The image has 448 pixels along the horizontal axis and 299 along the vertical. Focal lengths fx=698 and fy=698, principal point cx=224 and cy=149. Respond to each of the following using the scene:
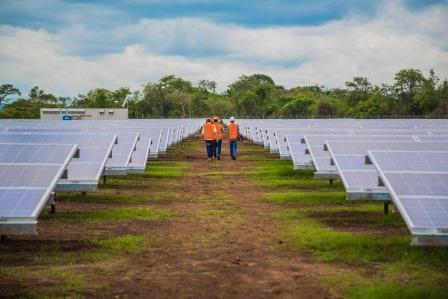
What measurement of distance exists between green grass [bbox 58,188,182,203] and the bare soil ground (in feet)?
3.31

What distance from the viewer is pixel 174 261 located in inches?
378

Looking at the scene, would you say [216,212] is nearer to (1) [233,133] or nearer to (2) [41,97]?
(1) [233,133]

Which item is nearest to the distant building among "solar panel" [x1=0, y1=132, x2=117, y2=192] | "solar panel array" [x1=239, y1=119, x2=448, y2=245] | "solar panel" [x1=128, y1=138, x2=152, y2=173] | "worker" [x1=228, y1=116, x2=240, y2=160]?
"worker" [x1=228, y1=116, x2=240, y2=160]

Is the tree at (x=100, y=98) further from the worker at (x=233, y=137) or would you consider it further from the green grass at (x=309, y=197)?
the green grass at (x=309, y=197)

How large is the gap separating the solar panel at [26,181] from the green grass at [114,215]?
1384 millimetres

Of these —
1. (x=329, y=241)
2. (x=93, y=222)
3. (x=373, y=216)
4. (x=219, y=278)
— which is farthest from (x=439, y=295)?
(x=93, y=222)

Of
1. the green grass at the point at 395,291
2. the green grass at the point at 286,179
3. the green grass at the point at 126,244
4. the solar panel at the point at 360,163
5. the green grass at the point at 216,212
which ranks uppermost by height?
the solar panel at the point at 360,163

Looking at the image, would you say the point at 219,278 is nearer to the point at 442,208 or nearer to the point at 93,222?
the point at 442,208

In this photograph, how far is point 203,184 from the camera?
1975 centimetres

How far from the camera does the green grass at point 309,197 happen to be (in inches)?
618

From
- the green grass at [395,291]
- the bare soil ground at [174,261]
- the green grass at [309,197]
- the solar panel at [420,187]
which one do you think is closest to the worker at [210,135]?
the green grass at [309,197]

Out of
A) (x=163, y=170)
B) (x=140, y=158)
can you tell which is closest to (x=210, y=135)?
(x=163, y=170)

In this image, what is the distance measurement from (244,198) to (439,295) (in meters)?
8.97

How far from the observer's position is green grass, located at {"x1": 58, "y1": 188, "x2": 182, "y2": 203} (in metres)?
16.0
